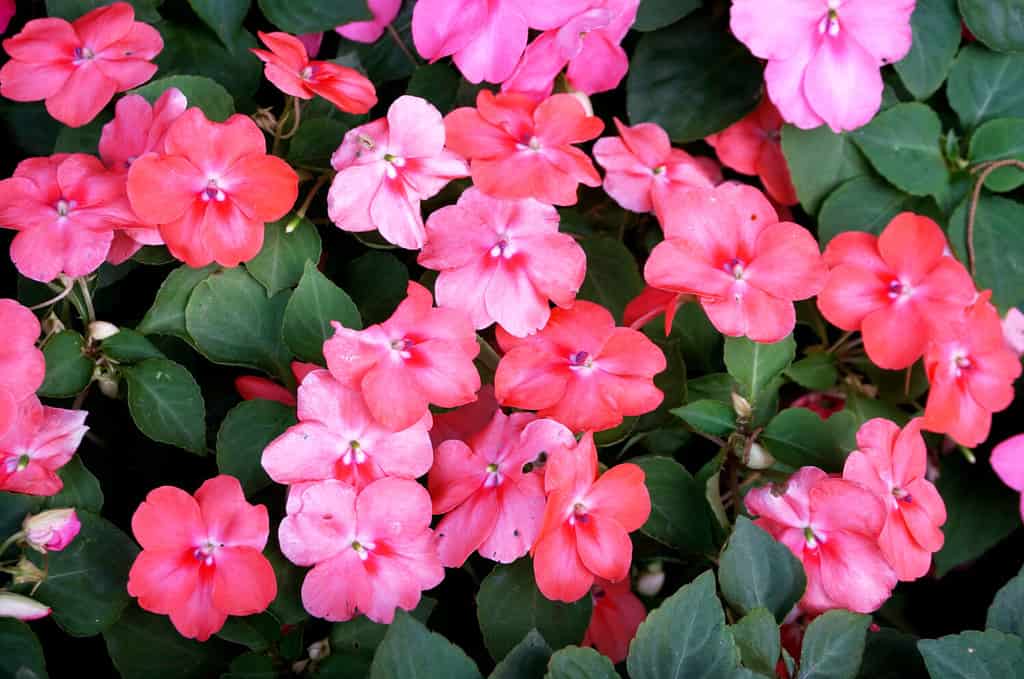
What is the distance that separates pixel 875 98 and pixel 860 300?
22cm

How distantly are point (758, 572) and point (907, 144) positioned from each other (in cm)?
58

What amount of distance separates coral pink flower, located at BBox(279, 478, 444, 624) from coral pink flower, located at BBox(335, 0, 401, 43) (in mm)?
530

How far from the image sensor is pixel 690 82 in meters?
1.12

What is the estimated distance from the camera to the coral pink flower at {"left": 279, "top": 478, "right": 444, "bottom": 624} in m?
0.78

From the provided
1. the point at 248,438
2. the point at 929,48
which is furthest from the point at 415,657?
the point at 929,48

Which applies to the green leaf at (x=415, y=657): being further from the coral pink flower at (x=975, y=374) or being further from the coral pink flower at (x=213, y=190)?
the coral pink flower at (x=975, y=374)

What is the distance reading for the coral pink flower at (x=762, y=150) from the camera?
44.1 inches

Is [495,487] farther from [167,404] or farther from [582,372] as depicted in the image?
[167,404]

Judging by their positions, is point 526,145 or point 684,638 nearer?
point 684,638

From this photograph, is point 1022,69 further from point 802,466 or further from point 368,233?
point 368,233

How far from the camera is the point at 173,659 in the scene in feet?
2.93

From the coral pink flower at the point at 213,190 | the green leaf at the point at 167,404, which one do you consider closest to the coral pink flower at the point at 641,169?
the coral pink flower at the point at 213,190

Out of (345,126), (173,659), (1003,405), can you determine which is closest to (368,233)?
(345,126)

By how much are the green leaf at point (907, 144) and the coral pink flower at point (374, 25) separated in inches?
21.3
